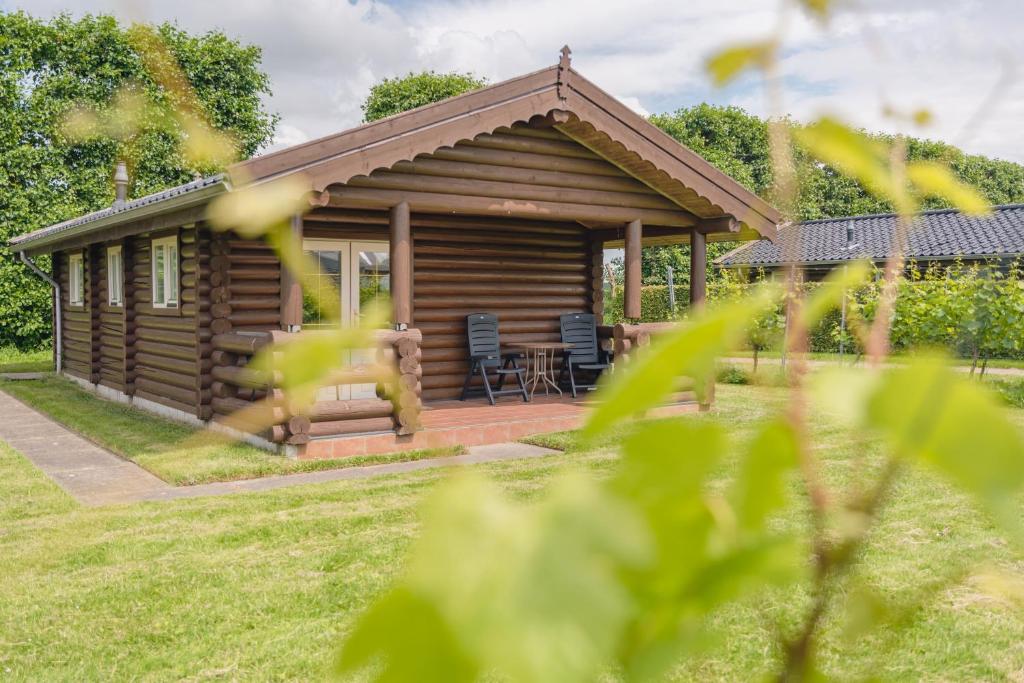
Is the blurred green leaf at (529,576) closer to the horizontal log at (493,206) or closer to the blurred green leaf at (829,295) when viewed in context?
the blurred green leaf at (829,295)

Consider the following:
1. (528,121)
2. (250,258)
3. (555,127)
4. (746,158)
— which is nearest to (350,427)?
(250,258)

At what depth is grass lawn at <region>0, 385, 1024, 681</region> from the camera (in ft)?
11.6

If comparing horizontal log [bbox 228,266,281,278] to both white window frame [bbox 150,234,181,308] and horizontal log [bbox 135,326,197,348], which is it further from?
white window frame [bbox 150,234,181,308]

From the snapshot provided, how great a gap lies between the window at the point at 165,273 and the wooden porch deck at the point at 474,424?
11.3 feet

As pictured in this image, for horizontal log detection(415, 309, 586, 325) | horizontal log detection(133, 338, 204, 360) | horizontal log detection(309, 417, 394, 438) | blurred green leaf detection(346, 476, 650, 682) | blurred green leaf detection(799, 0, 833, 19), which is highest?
blurred green leaf detection(799, 0, 833, 19)

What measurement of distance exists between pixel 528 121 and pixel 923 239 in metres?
20.6

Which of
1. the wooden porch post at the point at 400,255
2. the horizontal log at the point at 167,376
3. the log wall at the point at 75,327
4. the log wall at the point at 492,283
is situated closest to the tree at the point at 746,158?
the log wall at the point at 492,283

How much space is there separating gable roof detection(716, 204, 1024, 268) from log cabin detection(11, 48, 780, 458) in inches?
458

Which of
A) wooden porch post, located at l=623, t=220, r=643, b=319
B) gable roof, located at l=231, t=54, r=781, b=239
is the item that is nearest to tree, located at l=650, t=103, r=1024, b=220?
gable roof, located at l=231, t=54, r=781, b=239

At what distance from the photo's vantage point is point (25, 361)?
19453 mm

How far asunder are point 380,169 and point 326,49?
25.7 feet

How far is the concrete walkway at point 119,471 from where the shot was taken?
21.8ft

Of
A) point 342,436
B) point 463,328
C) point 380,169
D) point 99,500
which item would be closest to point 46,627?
point 99,500

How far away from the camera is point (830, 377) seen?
0.30 meters
